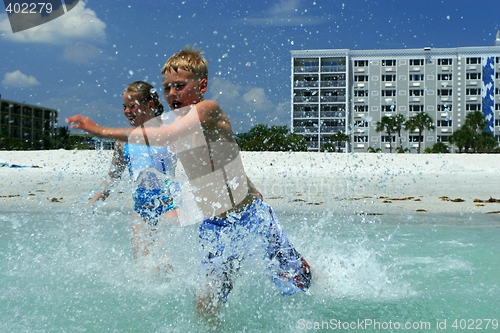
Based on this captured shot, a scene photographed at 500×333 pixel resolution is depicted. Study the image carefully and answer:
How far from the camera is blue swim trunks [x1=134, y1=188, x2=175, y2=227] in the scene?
3.48 metres

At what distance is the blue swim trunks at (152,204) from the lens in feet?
11.4

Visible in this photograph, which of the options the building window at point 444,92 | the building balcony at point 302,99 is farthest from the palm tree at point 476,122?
the building balcony at point 302,99

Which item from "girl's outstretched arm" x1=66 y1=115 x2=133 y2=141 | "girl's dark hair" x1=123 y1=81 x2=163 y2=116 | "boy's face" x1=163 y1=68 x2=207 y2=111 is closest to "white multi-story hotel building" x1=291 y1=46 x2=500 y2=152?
"girl's dark hair" x1=123 y1=81 x2=163 y2=116

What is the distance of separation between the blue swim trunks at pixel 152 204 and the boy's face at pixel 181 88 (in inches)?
48.6

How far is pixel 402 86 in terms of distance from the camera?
250 feet

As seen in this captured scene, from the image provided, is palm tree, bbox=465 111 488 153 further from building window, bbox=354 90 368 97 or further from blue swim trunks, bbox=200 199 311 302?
blue swim trunks, bbox=200 199 311 302

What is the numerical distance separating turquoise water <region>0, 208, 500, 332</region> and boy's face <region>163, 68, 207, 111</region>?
1265 mm

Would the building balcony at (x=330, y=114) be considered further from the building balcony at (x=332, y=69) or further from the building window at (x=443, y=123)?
the building window at (x=443, y=123)

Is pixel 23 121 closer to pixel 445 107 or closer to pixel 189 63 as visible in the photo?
pixel 445 107

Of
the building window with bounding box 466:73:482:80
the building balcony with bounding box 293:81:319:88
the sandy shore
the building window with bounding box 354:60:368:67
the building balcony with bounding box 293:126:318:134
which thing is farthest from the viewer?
the building balcony with bounding box 293:126:318:134

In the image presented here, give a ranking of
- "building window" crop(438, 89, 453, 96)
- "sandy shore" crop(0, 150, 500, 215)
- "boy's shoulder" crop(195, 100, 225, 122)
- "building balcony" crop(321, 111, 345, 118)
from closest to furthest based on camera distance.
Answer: "boy's shoulder" crop(195, 100, 225, 122) → "sandy shore" crop(0, 150, 500, 215) → "building window" crop(438, 89, 453, 96) → "building balcony" crop(321, 111, 345, 118)

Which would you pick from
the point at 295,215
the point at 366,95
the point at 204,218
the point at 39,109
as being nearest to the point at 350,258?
the point at 204,218

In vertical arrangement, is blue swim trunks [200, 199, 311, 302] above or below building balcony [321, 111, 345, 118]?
below

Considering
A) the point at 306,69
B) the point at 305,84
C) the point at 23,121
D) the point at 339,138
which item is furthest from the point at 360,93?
the point at 23,121
